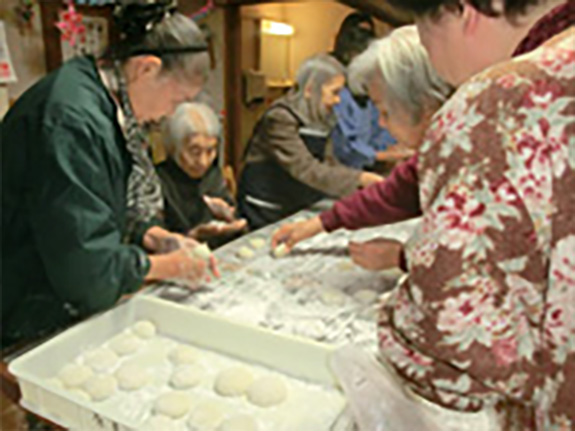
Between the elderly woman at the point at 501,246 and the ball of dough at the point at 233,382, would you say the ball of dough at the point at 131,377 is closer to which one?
the ball of dough at the point at 233,382

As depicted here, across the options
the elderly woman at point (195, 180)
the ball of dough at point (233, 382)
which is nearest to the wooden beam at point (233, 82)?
the elderly woman at point (195, 180)

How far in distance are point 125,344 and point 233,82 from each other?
0.72m

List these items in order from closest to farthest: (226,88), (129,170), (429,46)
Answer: (429,46) < (129,170) < (226,88)

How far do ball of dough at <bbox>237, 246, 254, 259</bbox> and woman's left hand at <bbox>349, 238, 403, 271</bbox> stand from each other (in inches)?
11.0

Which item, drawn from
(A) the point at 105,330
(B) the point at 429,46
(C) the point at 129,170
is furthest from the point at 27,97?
(B) the point at 429,46

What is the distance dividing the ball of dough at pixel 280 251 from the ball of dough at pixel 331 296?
221mm

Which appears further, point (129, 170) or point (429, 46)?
point (129, 170)

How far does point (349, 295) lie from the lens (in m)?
1.06

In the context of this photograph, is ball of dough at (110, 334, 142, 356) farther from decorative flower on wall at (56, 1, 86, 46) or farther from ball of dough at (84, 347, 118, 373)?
decorative flower on wall at (56, 1, 86, 46)

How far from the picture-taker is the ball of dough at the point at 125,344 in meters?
0.88

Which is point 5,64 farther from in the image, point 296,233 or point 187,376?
point 296,233

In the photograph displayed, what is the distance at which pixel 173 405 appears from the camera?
0.74 m

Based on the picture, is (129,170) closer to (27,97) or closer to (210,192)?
(27,97)

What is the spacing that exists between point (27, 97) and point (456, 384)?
0.69 meters
